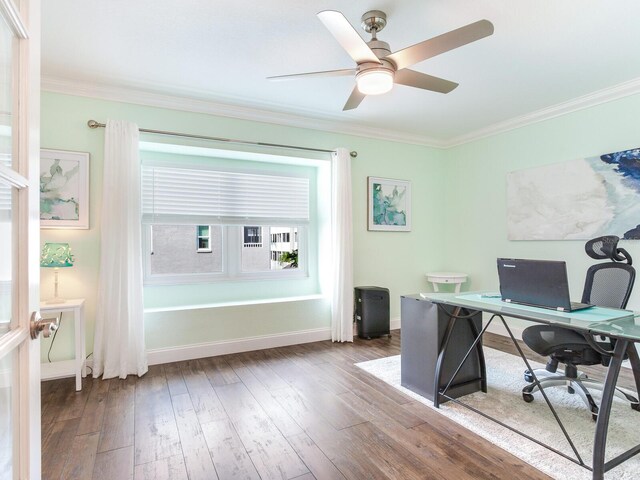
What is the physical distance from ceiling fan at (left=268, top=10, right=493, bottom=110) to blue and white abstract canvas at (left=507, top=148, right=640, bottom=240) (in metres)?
2.09

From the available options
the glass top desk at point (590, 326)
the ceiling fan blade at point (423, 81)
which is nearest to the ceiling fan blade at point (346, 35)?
the ceiling fan blade at point (423, 81)

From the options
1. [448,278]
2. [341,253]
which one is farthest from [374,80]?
[448,278]

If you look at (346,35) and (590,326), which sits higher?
(346,35)

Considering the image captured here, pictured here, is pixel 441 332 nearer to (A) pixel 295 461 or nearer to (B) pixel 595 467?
(B) pixel 595 467

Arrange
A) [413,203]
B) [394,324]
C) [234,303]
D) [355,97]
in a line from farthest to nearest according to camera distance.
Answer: [413,203] → [394,324] → [234,303] → [355,97]

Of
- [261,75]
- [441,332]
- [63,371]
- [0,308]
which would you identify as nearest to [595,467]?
[441,332]

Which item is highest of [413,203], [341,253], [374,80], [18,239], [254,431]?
[374,80]

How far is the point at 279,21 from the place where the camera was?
2.27m

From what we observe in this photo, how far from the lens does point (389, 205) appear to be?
4.59m

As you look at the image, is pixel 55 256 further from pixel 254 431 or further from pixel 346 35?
pixel 346 35

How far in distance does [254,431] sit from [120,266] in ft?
6.14

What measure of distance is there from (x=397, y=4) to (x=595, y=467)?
104 inches

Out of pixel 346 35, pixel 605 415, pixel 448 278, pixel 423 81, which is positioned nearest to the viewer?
pixel 605 415

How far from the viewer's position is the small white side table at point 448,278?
4.49m
